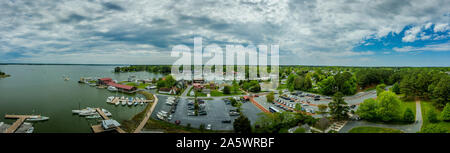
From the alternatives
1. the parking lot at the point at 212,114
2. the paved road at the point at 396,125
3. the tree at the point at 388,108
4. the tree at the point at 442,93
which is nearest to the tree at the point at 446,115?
the paved road at the point at 396,125

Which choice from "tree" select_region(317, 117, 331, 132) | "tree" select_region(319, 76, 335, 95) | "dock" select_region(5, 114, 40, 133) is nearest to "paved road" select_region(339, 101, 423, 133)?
"tree" select_region(317, 117, 331, 132)

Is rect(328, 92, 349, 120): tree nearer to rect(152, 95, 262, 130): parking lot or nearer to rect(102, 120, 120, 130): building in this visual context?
rect(152, 95, 262, 130): parking lot

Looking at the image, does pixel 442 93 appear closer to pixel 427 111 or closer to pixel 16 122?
pixel 427 111

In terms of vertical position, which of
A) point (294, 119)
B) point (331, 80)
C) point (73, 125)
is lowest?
point (73, 125)

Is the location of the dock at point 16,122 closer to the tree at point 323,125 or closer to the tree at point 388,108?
the tree at point 323,125
